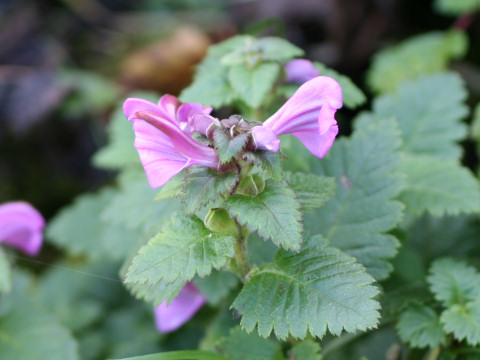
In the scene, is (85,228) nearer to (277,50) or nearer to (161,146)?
(277,50)

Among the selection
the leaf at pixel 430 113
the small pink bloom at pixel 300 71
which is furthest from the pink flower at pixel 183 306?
the leaf at pixel 430 113

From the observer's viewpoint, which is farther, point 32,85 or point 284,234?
point 32,85

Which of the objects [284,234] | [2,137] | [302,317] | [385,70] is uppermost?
[284,234]

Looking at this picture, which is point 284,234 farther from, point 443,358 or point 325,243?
point 443,358

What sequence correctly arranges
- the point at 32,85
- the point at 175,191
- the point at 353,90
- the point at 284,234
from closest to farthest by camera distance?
the point at 284,234, the point at 175,191, the point at 353,90, the point at 32,85

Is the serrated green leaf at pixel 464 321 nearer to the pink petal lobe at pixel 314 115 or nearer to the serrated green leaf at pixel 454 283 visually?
the serrated green leaf at pixel 454 283

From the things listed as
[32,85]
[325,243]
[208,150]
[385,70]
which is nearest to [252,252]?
[325,243]
